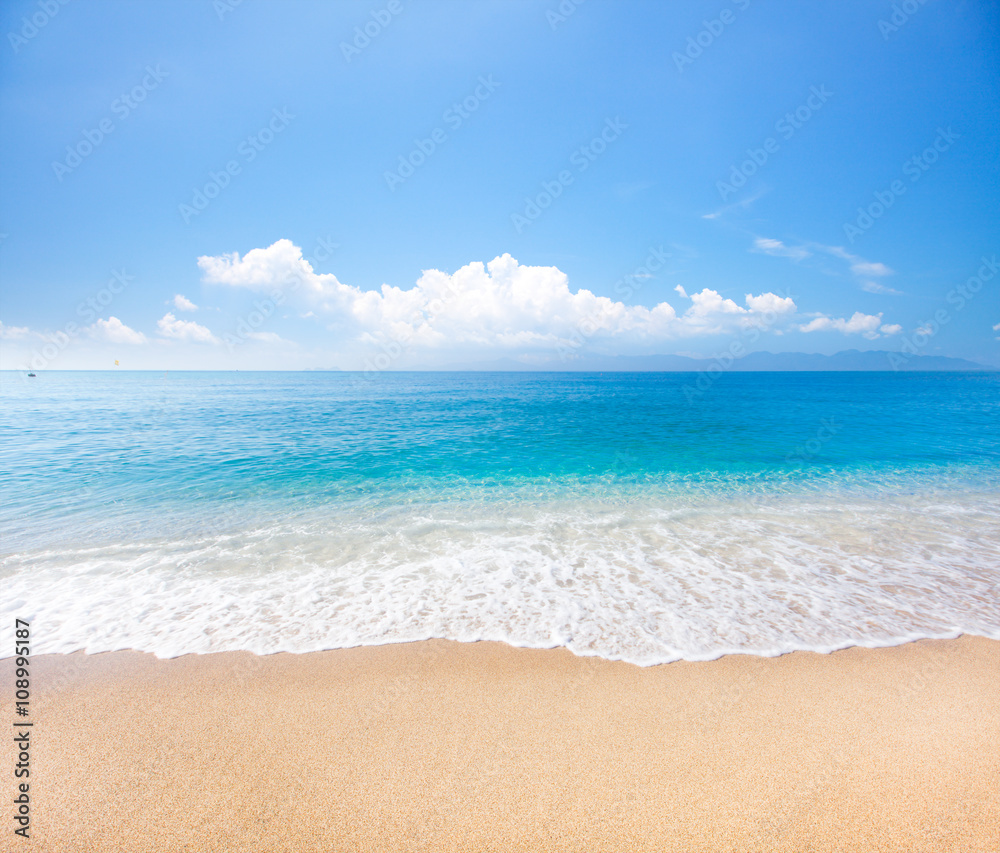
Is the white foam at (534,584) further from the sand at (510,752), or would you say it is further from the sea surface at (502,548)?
the sand at (510,752)

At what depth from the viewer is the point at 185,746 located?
441cm

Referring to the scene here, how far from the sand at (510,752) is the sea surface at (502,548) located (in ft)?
2.15

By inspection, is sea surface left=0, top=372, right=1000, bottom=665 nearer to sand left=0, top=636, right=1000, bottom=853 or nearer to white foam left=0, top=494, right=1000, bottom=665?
white foam left=0, top=494, right=1000, bottom=665

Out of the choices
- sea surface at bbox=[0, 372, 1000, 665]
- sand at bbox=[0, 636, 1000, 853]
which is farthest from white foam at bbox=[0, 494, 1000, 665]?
sand at bbox=[0, 636, 1000, 853]

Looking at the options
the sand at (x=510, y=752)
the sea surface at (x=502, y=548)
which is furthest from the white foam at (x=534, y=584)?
the sand at (x=510, y=752)

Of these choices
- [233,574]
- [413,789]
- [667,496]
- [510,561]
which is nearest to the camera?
[413,789]

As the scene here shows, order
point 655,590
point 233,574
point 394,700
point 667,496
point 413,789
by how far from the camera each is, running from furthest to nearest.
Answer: point 667,496
point 233,574
point 655,590
point 394,700
point 413,789

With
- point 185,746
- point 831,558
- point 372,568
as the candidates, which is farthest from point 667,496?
point 185,746

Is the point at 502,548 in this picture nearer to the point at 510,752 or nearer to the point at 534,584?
the point at 534,584

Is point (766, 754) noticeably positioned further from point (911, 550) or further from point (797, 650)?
point (911, 550)

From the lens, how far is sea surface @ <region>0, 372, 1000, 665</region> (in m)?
6.62

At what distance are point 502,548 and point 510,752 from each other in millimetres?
5384

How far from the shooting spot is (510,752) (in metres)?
4.29

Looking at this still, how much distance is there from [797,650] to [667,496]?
25.8 ft
